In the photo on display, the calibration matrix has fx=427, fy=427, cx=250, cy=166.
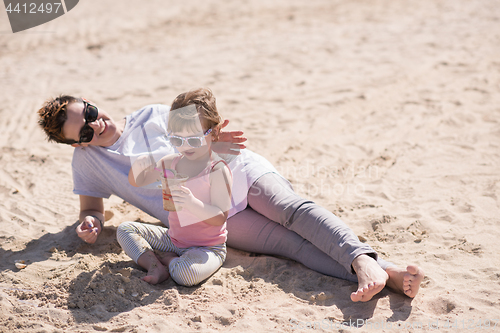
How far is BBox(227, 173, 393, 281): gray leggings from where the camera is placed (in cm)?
272

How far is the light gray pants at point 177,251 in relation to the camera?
278 centimetres

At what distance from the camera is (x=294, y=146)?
16.2 feet

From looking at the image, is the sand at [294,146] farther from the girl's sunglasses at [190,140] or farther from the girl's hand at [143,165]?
the girl's sunglasses at [190,140]

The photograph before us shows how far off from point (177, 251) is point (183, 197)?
791 millimetres

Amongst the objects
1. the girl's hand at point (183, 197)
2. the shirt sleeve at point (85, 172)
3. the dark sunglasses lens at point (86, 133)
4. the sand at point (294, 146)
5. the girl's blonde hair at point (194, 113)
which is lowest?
the sand at point (294, 146)

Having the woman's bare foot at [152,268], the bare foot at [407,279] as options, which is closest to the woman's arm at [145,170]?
the woman's bare foot at [152,268]

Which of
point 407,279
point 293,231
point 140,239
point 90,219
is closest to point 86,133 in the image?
point 90,219

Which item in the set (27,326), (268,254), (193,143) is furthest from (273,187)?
(27,326)

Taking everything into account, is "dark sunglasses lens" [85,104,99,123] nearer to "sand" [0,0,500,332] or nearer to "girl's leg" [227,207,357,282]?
"sand" [0,0,500,332]

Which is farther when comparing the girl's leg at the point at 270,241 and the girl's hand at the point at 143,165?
the girl's leg at the point at 270,241

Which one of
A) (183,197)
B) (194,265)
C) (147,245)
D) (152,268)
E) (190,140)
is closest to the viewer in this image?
(183,197)

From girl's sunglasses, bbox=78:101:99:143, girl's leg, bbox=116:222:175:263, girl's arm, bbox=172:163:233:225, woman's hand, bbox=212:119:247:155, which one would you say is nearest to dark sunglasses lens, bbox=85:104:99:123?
girl's sunglasses, bbox=78:101:99:143

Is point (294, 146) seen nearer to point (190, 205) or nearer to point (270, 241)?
point (270, 241)

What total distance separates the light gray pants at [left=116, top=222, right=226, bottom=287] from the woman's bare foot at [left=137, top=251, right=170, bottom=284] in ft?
0.13
